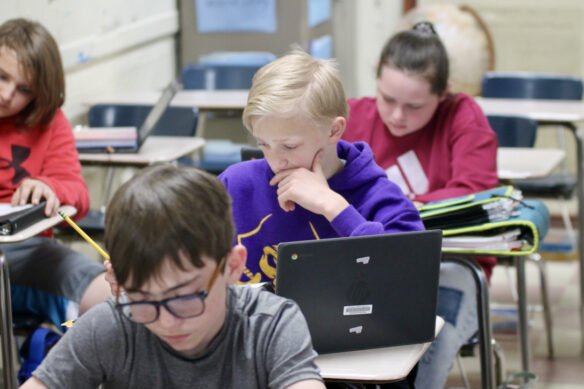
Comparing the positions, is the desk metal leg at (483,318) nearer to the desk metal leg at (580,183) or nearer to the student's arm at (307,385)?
the student's arm at (307,385)

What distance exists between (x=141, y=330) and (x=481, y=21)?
510cm

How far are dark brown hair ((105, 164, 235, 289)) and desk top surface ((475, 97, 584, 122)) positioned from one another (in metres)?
2.53

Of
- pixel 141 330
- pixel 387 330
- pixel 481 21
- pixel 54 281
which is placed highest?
pixel 481 21

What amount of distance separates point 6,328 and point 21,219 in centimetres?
29

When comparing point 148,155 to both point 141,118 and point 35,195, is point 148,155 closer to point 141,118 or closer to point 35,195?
point 141,118

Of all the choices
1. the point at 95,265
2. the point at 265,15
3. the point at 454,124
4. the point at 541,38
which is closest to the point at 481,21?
the point at 541,38

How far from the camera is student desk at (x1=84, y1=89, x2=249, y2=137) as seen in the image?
3.93 meters

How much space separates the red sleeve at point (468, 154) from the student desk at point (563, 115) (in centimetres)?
80

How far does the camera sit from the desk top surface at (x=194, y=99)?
12.9 ft

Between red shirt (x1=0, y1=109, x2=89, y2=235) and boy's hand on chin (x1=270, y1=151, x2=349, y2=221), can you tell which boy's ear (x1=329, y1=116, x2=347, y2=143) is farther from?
red shirt (x1=0, y1=109, x2=89, y2=235)

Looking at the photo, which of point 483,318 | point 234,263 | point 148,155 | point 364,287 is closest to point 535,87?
point 148,155

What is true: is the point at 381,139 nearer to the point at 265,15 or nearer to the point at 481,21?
the point at 265,15

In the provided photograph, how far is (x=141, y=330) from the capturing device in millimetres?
1246

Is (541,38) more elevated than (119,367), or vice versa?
(541,38)
